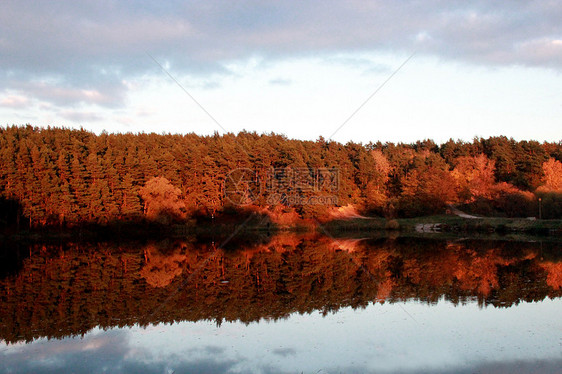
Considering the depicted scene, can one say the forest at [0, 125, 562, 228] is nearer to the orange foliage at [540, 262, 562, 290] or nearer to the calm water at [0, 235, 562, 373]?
the calm water at [0, 235, 562, 373]

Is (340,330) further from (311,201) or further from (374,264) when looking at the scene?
(311,201)

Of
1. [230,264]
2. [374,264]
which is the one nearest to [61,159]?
[230,264]

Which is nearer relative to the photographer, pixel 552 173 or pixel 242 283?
pixel 242 283

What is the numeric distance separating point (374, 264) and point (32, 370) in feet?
55.4

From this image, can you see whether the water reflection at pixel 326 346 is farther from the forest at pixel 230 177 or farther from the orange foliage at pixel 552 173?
the orange foliage at pixel 552 173

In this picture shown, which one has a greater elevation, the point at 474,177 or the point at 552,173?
the point at 552,173

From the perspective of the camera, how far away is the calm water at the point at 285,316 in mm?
9648

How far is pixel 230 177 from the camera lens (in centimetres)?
5466

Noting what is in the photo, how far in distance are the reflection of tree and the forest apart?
57.8 ft

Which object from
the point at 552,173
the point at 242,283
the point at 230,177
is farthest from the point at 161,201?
the point at 552,173

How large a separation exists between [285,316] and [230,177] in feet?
138

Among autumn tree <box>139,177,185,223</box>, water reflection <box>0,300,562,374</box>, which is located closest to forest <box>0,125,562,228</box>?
autumn tree <box>139,177,185,223</box>

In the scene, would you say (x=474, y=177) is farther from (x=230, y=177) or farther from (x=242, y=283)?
(x=242, y=283)

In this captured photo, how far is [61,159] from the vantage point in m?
46.0
